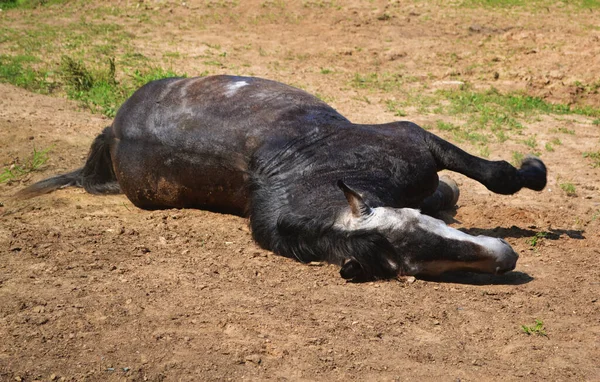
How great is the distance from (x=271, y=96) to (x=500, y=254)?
7.19 ft

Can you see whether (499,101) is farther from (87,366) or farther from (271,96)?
(87,366)

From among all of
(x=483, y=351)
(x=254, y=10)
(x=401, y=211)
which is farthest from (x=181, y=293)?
(x=254, y=10)

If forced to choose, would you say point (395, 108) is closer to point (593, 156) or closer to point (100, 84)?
point (593, 156)

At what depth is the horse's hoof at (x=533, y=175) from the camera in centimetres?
522

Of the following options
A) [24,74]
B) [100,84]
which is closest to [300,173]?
[100,84]

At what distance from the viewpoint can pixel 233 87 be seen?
5652mm

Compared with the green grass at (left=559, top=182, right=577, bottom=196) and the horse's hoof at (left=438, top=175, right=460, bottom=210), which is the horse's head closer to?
the horse's hoof at (left=438, top=175, right=460, bottom=210)

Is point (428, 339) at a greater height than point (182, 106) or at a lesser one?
lesser

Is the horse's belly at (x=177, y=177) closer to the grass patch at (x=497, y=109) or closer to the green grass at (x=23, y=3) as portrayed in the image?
the grass patch at (x=497, y=109)

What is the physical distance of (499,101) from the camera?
8.78 metres

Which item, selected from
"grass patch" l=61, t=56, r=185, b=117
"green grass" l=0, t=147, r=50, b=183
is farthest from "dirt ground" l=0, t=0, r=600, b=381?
"grass patch" l=61, t=56, r=185, b=117

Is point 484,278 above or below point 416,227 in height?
below

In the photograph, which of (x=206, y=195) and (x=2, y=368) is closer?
(x=2, y=368)

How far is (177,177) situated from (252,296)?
5.22ft
